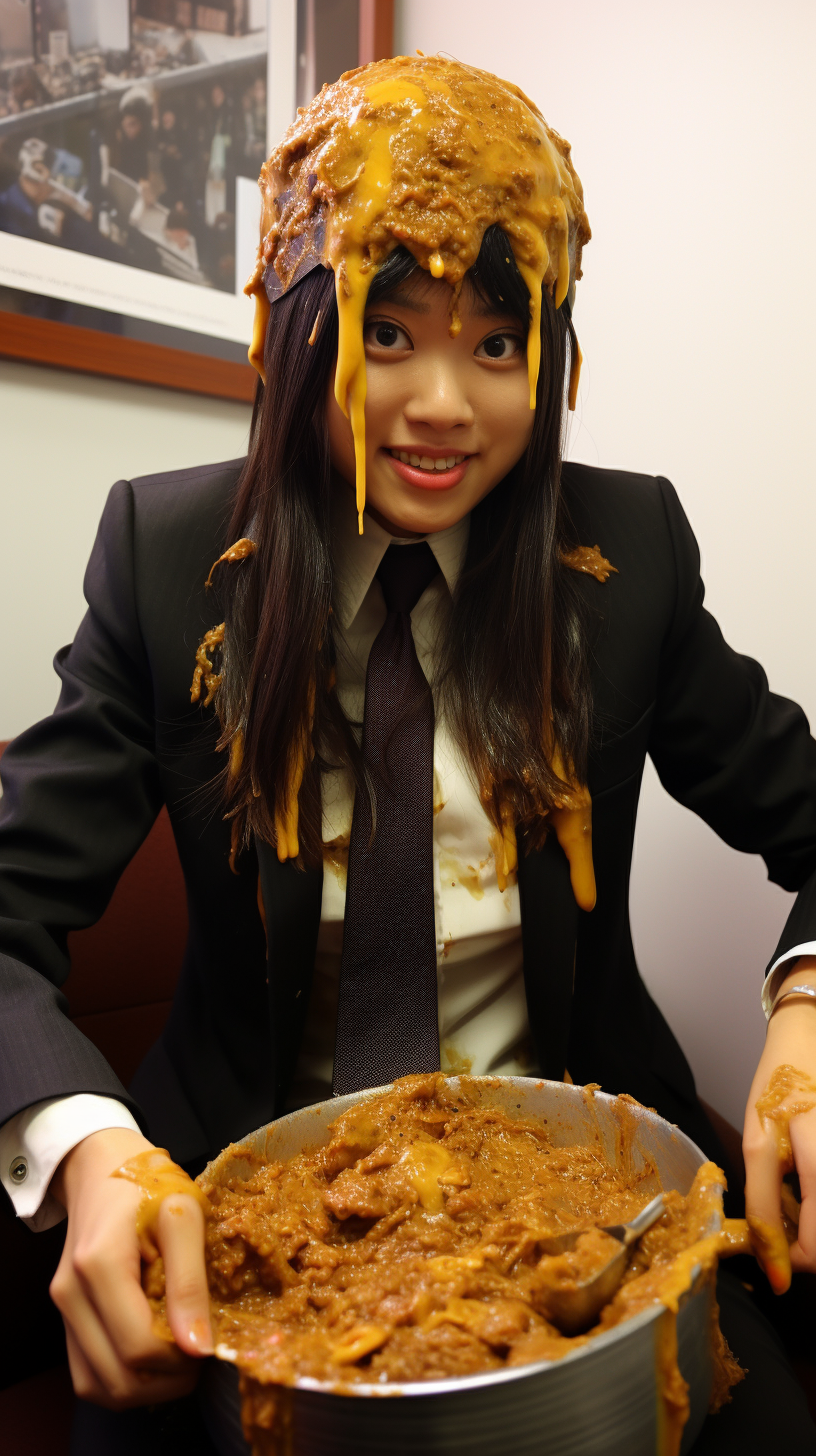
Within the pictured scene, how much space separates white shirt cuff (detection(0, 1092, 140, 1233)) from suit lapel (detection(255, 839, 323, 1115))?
228mm

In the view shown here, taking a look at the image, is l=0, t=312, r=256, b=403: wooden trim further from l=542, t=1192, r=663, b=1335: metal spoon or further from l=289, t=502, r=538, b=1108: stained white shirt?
l=542, t=1192, r=663, b=1335: metal spoon

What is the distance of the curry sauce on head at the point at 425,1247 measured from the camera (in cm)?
47

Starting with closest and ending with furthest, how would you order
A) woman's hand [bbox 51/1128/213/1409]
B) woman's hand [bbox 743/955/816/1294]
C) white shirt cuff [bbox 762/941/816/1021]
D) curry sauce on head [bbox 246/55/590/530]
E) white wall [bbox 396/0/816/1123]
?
woman's hand [bbox 51/1128/213/1409] < woman's hand [bbox 743/955/816/1294] < curry sauce on head [bbox 246/55/590/530] < white shirt cuff [bbox 762/941/816/1021] < white wall [bbox 396/0/816/1123]

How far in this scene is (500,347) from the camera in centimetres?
82

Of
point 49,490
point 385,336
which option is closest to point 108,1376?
point 385,336

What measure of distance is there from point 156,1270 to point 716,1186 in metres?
0.33

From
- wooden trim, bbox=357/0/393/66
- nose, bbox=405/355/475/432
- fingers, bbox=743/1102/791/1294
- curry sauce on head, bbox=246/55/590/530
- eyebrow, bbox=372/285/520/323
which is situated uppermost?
wooden trim, bbox=357/0/393/66

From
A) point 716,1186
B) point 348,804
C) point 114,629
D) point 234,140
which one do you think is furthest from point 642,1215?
point 234,140

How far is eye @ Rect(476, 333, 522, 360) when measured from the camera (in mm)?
811

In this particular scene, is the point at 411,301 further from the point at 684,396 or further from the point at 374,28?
the point at 374,28

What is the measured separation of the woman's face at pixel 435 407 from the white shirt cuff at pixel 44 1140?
54cm

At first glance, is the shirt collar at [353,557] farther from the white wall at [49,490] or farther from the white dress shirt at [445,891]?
the white wall at [49,490]

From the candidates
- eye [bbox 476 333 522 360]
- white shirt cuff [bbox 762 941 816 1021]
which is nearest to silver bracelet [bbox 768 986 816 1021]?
white shirt cuff [bbox 762 941 816 1021]

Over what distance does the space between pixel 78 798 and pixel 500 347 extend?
0.57 m
